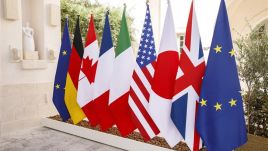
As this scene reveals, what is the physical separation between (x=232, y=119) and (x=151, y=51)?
43.3 inches

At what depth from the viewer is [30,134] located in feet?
12.9

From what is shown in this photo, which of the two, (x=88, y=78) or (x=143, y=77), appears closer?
(x=143, y=77)

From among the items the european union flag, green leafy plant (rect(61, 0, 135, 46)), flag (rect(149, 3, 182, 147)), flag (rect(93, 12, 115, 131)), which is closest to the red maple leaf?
flag (rect(93, 12, 115, 131))

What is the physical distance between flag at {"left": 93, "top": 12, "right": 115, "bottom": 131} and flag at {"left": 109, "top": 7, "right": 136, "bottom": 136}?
201 millimetres

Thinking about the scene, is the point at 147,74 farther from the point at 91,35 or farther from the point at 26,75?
the point at 26,75

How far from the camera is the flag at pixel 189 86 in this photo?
267cm

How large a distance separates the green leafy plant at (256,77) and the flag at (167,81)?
29.7 inches

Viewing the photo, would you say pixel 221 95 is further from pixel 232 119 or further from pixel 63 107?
pixel 63 107

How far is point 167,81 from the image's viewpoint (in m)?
2.85

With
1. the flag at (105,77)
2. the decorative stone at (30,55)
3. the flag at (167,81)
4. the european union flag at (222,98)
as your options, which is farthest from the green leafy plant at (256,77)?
the decorative stone at (30,55)

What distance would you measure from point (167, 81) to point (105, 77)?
92 centimetres

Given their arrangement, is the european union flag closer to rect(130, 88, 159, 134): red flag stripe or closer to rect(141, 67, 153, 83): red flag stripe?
rect(130, 88, 159, 134): red flag stripe

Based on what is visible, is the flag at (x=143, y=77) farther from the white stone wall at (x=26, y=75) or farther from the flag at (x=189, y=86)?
the white stone wall at (x=26, y=75)

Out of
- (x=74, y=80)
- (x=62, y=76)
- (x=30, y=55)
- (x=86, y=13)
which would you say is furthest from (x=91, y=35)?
(x=86, y=13)
